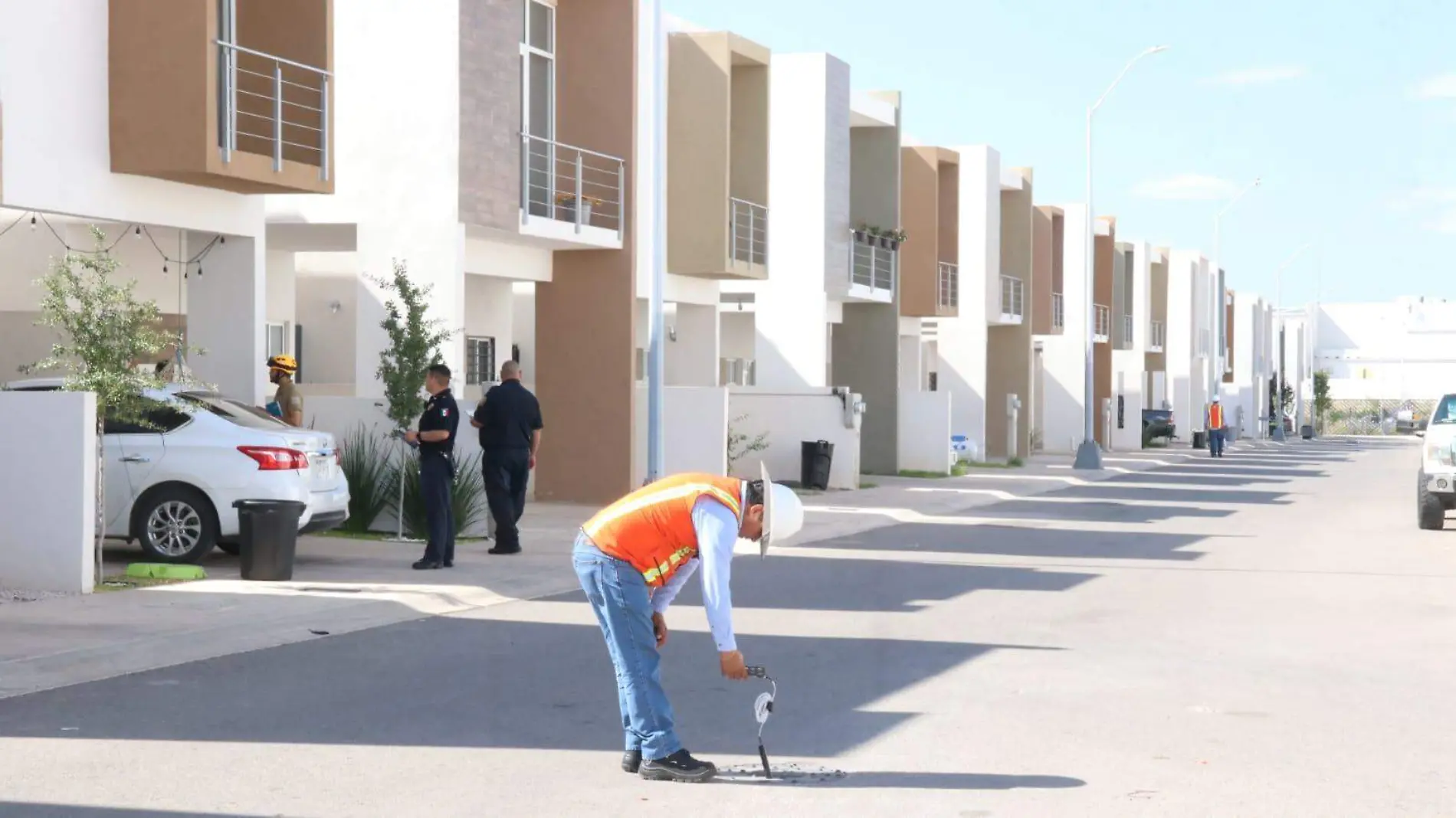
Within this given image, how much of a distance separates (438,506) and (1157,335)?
6372 centimetres

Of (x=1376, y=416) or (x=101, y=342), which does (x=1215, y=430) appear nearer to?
(x=101, y=342)

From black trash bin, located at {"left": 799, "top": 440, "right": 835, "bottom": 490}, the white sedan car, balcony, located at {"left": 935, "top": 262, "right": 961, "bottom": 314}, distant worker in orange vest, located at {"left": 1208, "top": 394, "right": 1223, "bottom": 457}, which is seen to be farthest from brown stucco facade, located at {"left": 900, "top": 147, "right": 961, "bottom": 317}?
the white sedan car

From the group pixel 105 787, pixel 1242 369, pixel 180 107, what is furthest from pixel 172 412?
pixel 1242 369

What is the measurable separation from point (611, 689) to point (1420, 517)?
17846mm

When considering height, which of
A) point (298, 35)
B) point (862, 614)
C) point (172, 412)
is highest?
point (298, 35)

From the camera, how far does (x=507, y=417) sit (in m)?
18.8

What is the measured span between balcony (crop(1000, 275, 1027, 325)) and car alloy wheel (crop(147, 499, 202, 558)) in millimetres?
35444

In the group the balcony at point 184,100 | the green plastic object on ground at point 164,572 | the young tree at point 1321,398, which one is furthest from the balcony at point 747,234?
the young tree at point 1321,398

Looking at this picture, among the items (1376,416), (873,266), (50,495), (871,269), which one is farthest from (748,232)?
(1376,416)

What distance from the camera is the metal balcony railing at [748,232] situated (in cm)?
3139

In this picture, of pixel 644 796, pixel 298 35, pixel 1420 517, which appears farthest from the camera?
pixel 1420 517

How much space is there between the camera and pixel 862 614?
588 inches

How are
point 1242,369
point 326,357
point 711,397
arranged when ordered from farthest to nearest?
point 1242,369 < point 326,357 < point 711,397

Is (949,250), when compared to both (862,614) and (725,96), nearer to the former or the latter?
(725,96)
